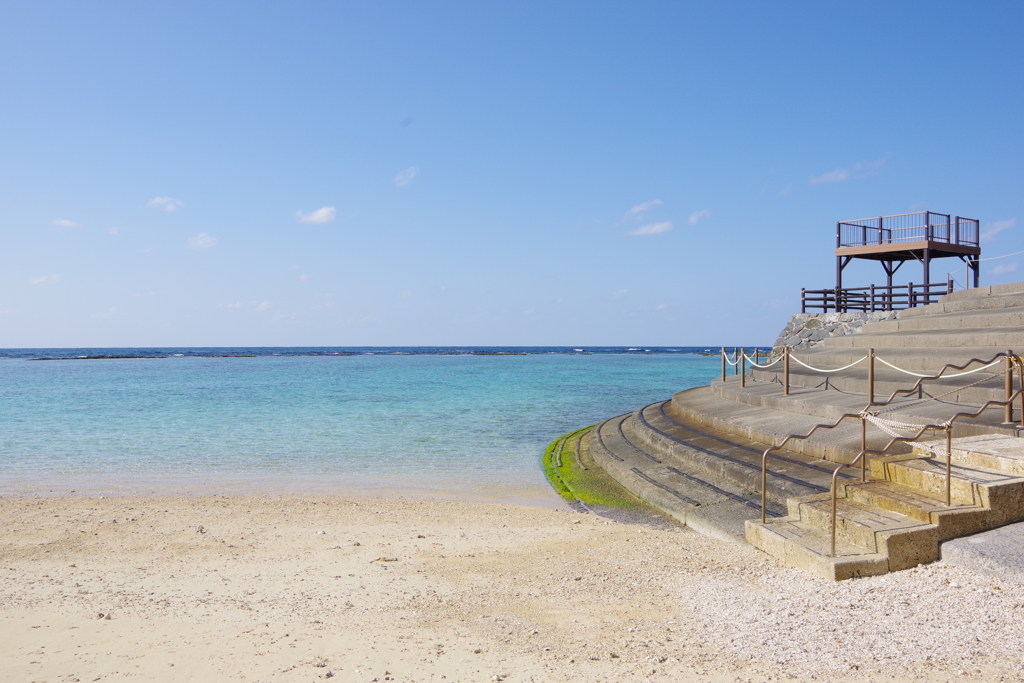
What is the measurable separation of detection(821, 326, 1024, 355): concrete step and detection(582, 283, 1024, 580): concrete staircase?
29 mm

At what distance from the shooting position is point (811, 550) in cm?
587

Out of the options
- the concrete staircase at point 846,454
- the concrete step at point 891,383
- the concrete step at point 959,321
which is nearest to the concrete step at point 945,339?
the concrete staircase at point 846,454

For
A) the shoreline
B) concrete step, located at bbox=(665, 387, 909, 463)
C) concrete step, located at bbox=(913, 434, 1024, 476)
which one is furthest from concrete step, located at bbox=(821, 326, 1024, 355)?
the shoreline

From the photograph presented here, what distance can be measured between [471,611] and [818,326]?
2638 centimetres

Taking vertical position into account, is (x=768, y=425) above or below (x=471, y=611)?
above

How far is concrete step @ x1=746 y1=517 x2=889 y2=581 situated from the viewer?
5.51 m

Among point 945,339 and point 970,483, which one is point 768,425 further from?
point 970,483

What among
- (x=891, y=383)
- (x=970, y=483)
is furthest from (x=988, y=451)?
(x=891, y=383)

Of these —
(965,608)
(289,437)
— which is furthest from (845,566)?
(289,437)

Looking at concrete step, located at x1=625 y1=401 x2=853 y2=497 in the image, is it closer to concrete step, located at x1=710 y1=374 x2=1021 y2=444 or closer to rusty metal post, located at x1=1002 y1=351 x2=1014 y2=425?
concrete step, located at x1=710 y1=374 x2=1021 y2=444

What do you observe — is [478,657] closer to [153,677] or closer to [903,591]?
[153,677]

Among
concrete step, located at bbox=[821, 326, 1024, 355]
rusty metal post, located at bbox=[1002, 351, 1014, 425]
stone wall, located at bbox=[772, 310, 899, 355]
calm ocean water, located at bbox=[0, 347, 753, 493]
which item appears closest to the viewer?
rusty metal post, located at bbox=[1002, 351, 1014, 425]

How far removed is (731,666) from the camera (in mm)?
4203

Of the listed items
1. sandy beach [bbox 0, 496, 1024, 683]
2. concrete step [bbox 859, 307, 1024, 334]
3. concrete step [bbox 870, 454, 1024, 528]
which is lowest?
sandy beach [bbox 0, 496, 1024, 683]
